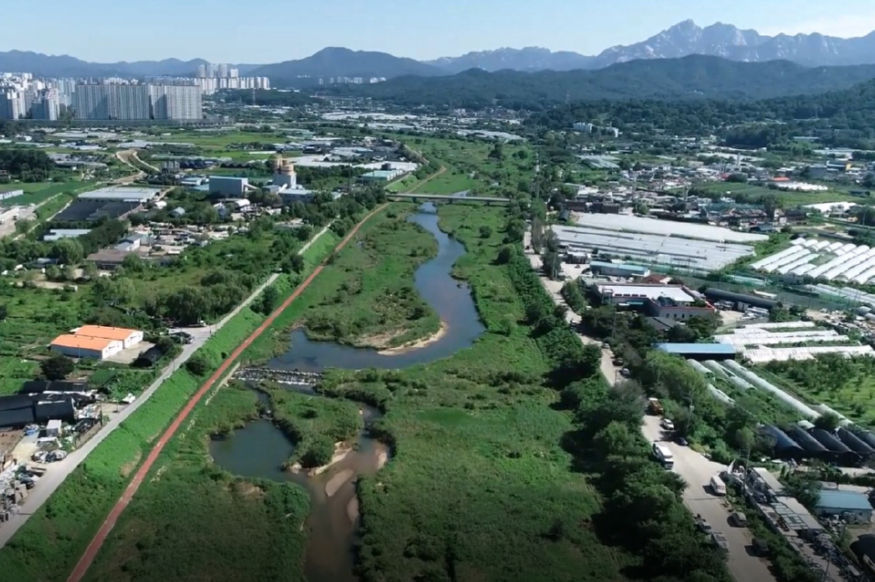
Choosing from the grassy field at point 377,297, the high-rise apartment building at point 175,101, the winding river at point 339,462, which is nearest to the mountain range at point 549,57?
the high-rise apartment building at point 175,101

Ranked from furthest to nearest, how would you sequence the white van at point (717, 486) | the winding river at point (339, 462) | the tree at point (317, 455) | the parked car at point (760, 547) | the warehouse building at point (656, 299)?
the warehouse building at point (656, 299), the tree at point (317, 455), the white van at point (717, 486), the winding river at point (339, 462), the parked car at point (760, 547)

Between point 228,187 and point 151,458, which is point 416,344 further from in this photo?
point 228,187

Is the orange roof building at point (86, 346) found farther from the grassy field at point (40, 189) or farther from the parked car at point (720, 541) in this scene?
the grassy field at point (40, 189)

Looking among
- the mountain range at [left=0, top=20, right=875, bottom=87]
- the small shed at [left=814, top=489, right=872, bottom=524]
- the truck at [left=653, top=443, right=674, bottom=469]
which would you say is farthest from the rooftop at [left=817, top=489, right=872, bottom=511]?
the mountain range at [left=0, top=20, right=875, bottom=87]

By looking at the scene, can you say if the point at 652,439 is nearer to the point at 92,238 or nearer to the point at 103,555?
the point at 103,555

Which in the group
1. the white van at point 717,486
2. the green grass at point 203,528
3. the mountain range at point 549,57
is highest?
the mountain range at point 549,57
